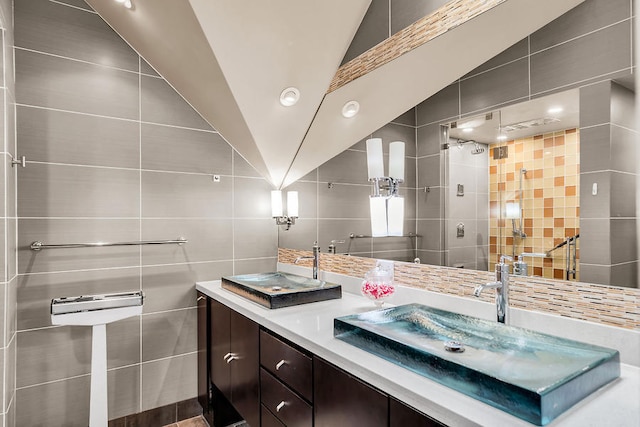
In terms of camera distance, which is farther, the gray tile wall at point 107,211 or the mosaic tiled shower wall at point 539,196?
the gray tile wall at point 107,211

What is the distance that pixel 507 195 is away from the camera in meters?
1.24

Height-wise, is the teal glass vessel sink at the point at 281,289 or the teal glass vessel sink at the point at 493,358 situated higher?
the teal glass vessel sink at the point at 493,358

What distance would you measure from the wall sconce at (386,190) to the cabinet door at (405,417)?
0.88 metres

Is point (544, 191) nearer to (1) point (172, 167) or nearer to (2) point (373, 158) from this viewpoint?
(2) point (373, 158)

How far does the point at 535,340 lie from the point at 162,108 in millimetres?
2345

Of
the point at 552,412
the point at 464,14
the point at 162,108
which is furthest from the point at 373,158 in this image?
the point at 162,108

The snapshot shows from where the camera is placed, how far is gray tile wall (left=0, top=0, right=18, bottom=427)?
167 cm

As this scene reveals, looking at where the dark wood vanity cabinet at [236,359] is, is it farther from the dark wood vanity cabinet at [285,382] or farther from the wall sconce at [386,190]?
the wall sconce at [386,190]

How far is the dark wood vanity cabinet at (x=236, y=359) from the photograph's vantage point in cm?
169

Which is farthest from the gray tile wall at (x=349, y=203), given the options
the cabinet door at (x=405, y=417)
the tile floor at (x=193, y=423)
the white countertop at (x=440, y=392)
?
the tile floor at (x=193, y=423)

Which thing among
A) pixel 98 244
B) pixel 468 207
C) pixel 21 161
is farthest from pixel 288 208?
pixel 21 161

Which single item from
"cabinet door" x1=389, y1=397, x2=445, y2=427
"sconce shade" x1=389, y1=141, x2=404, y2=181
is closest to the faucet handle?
"sconce shade" x1=389, y1=141, x2=404, y2=181

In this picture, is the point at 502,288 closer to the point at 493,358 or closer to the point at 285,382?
the point at 493,358

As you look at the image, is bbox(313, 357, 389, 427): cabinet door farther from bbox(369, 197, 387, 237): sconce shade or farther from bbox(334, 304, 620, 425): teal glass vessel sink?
bbox(369, 197, 387, 237): sconce shade
